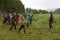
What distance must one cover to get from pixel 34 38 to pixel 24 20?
152 centimetres

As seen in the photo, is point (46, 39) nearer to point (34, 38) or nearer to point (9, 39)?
point (34, 38)

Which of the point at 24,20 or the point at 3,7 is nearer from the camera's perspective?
the point at 24,20

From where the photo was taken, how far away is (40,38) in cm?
1831

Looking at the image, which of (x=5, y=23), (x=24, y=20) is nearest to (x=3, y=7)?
(x=5, y=23)

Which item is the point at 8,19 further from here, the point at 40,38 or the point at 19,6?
the point at 19,6

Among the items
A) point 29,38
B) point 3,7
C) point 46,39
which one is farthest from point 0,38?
point 3,7

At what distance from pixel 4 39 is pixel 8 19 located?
1020cm

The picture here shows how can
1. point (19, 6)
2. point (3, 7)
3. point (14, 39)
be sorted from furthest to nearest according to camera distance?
point (19, 6)
point (3, 7)
point (14, 39)

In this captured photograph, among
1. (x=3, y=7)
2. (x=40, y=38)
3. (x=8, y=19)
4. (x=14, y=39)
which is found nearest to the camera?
(x=14, y=39)

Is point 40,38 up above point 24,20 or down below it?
below

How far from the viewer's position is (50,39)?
59.3 ft

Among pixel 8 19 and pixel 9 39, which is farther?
pixel 8 19

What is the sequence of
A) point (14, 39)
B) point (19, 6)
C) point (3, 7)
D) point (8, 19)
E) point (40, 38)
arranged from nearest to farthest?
point (14, 39), point (40, 38), point (8, 19), point (3, 7), point (19, 6)

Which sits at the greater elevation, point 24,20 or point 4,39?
point 24,20
